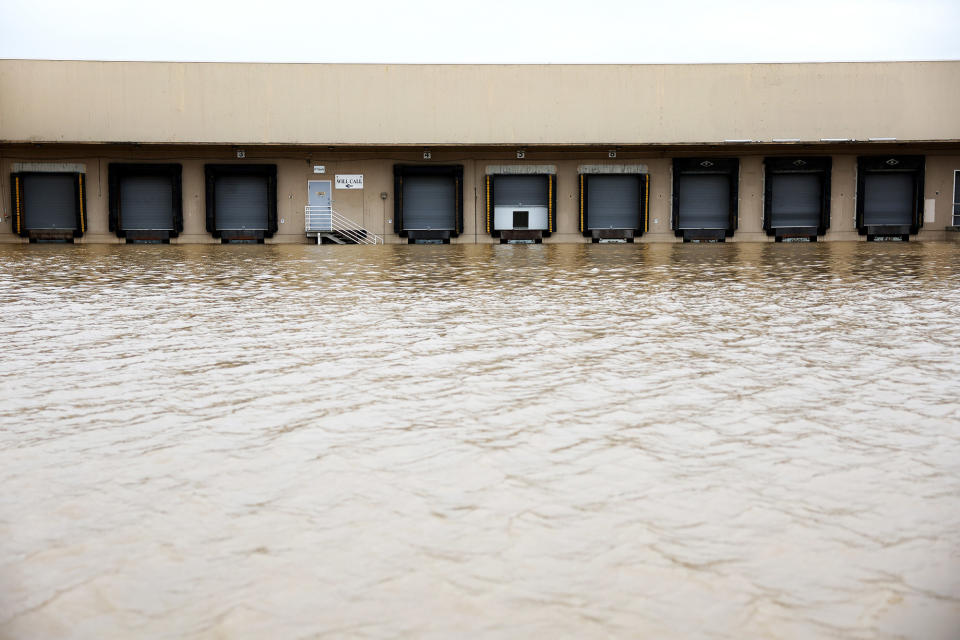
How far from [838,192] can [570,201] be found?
29.6ft

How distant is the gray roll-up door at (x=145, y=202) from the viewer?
31266mm

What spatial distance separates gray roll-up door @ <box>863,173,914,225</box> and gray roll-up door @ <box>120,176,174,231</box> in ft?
76.6

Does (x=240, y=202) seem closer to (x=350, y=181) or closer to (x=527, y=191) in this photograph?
(x=350, y=181)

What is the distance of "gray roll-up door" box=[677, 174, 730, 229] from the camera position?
1252 inches

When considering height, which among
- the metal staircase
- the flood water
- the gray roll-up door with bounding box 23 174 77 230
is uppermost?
the gray roll-up door with bounding box 23 174 77 230

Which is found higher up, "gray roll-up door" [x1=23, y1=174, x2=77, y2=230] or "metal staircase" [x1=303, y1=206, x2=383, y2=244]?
"gray roll-up door" [x1=23, y1=174, x2=77, y2=230]

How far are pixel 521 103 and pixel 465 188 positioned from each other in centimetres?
335

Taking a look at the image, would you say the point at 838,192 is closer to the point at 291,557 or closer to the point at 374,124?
the point at 374,124

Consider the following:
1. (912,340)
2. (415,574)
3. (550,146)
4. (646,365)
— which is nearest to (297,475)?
(415,574)

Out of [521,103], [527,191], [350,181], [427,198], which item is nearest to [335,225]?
[350,181]

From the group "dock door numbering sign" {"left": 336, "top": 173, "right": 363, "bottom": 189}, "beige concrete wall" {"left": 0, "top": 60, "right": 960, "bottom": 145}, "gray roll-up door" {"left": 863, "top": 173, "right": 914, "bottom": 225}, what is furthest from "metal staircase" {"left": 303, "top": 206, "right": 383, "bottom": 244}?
"gray roll-up door" {"left": 863, "top": 173, "right": 914, "bottom": 225}

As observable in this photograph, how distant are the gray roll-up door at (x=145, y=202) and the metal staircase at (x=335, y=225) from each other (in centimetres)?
465

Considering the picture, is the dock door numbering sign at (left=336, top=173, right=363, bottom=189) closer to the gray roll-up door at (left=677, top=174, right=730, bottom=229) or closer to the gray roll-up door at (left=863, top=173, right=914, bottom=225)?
the gray roll-up door at (left=677, top=174, right=730, bottom=229)

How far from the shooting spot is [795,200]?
31875 millimetres
